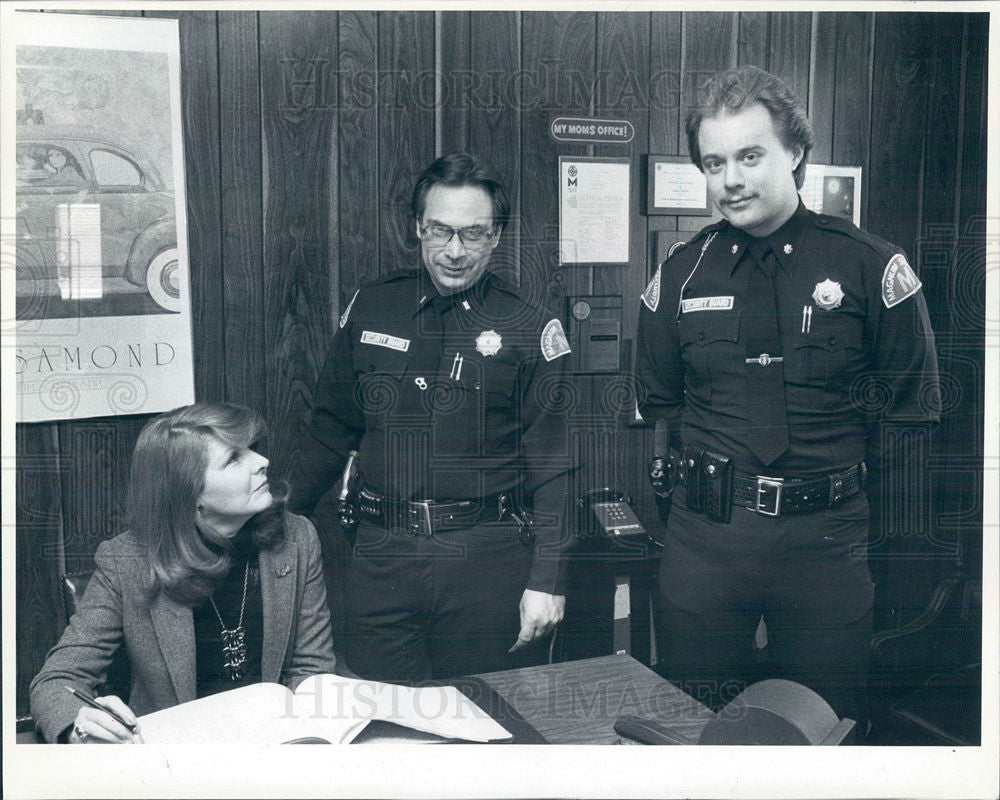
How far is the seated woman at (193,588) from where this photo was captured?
6.31 ft

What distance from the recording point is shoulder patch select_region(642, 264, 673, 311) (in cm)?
200

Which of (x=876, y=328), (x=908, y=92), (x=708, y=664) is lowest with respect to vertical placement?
(x=708, y=664)

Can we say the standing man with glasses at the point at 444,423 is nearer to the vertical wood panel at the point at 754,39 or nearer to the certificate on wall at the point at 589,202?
Result: the certificate on wall at the point at 589,202

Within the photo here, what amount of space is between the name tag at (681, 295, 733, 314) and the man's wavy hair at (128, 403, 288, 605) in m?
0.95

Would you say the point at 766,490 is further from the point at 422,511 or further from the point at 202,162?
the point at 202,162

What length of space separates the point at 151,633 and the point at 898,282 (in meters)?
1.74

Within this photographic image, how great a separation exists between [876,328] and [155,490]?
61.6 inches

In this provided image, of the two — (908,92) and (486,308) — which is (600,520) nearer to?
(486,308)

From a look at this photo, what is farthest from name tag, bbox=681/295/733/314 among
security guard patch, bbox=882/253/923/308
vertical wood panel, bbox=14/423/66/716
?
vertical wood panel, bbox=14/423/66/716

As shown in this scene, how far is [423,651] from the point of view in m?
2.08

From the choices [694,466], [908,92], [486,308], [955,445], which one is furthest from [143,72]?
[955,445]

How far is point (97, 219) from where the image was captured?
1906 mm

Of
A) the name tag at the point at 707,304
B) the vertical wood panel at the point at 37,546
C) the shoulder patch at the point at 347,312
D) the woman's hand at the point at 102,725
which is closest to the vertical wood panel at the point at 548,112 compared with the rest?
the name tag at the point at 707,304

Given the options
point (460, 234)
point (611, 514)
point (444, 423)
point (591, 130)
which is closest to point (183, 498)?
point (444, 423)
